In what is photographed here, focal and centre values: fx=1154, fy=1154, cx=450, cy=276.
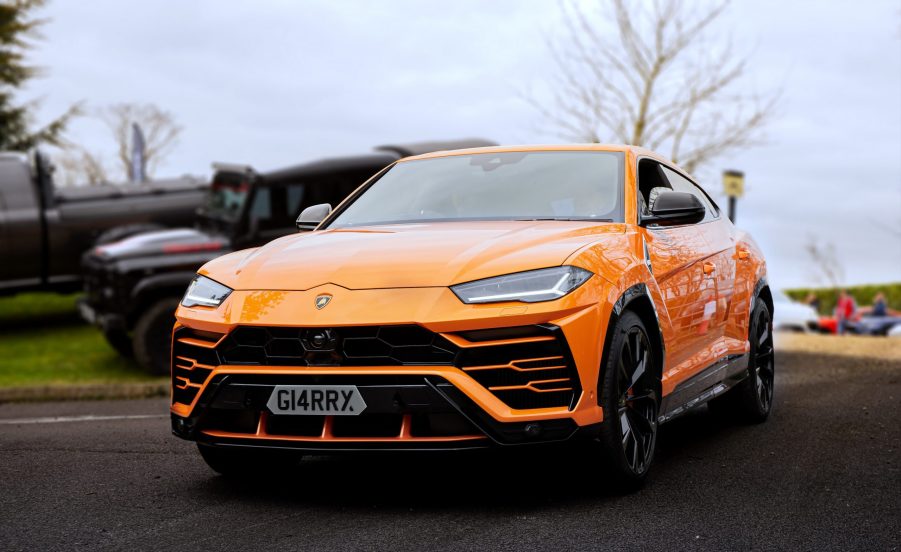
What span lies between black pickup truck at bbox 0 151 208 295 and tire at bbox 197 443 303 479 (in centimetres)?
1248

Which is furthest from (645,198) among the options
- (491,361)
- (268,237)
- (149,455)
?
(268,237)

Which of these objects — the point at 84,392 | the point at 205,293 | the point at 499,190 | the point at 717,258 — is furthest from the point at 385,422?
the point at 84,392

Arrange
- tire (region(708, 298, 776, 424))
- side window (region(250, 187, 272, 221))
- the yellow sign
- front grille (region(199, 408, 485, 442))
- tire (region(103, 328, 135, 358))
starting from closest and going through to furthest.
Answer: front grille (region(199, 408, 485, 442)) → tire (region(708, 298, 776, 424)) → tire (region(103, 328, 135, 358)) → side window (region(250, 187, 272, 221)) → the yellow sign

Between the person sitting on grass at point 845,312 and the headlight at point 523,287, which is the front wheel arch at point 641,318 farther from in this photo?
the person sitting on grass at point 845,312

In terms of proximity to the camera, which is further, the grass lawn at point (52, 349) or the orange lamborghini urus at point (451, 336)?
the grass lawn at point (52, 349)

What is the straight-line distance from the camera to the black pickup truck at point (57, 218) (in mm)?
17031

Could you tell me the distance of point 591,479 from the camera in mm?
5250

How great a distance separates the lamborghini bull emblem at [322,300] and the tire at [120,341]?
955 cm

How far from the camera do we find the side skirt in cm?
557

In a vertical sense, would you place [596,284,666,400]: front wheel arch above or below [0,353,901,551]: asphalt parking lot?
above

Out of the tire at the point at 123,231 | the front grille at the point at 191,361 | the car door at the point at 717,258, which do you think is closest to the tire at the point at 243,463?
the front grille at the point at 191,361

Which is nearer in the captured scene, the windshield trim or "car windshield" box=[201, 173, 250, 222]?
the windshield trim

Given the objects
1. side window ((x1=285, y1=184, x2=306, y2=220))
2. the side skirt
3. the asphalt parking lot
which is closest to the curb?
side window ((x1=285, y1=184, x2=306, y2=220))

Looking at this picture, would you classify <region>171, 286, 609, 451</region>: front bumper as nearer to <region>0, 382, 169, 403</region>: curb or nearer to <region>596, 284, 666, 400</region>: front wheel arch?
<region>596, 284, 666, 400</region>: front wheel arch
